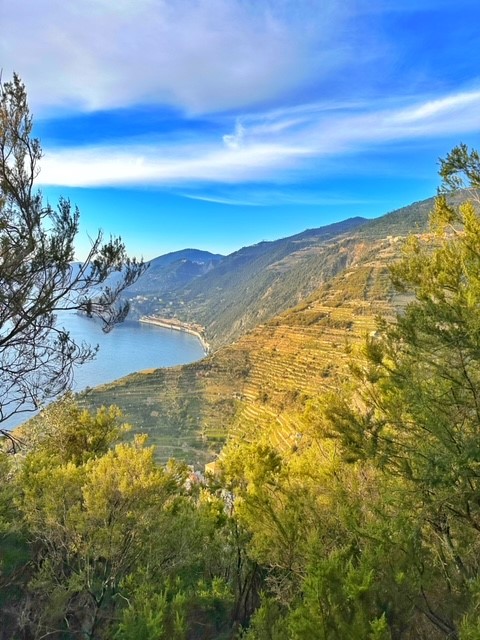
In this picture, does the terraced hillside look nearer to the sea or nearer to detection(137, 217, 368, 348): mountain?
the sea

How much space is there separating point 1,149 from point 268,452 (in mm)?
6691

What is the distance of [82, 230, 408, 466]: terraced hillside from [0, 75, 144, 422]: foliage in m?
24.2

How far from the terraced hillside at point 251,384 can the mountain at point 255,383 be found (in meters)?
0.10

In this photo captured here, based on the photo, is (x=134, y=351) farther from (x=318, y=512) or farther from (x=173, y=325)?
(x=318, y=512)

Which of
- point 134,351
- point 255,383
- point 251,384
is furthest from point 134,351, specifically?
point 255,383

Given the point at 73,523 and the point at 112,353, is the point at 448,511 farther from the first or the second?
the point at 112,353

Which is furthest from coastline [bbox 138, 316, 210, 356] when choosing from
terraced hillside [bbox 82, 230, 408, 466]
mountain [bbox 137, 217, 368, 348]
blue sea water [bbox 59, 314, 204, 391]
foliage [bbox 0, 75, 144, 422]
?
foliage [bbox 0, 75, 144, 422]

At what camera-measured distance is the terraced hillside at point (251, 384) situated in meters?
38.6

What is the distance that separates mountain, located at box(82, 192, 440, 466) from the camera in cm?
3841

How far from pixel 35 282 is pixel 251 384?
46.1 m

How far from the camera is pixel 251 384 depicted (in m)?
49.8

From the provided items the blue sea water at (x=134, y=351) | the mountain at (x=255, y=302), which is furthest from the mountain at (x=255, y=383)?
the mountain at (x=255, y=302)

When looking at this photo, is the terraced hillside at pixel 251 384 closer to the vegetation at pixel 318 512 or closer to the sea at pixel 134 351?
the sea at pixel 134 351

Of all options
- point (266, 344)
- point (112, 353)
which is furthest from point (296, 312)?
point (112, 353)
